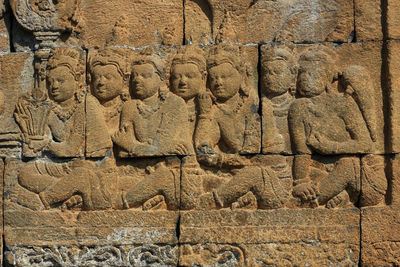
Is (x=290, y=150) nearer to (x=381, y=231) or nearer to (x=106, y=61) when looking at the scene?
(x=381, y=231)

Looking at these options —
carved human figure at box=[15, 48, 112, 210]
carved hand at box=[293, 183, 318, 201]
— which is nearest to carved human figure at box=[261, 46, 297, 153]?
carved hand at box=[293, 183, 318, 201]

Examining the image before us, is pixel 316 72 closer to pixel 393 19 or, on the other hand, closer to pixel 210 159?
pixel 393 19

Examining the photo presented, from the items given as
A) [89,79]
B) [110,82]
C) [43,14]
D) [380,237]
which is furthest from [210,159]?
[43,14]

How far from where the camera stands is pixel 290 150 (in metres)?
6.24

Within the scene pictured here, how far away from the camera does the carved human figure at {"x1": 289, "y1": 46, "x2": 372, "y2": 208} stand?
6125 millimetres

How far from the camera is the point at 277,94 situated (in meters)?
6.24

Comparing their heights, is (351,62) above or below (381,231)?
above

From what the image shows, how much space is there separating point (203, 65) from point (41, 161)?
2.05 meters

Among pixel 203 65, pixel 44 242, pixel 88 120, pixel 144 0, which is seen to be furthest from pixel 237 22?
pixel 44 242

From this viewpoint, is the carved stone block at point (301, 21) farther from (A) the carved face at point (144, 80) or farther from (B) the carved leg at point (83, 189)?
(B) the carved leg at point (83, 189)

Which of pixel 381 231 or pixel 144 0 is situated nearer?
pixel 381 231

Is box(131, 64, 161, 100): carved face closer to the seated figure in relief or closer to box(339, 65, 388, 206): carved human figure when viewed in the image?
A: the seated figure in relief

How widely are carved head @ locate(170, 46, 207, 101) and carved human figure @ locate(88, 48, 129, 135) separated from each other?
55 cm

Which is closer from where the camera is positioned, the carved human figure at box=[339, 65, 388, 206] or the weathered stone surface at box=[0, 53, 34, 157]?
the carved human figure at box=[339, 65, 388, 206]
